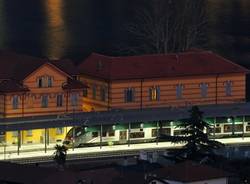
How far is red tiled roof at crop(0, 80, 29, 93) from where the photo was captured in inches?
1473

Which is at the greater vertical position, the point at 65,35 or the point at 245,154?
the point at 65,35

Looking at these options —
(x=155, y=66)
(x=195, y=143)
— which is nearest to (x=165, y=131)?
(x=155, y=66)

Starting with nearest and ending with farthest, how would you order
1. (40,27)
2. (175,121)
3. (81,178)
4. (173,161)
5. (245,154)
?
(81,178)
(173,161)
(245,154)
(175,121)
(40,27)

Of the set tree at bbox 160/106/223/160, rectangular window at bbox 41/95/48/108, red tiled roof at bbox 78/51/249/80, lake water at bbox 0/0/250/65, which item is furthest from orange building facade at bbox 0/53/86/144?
lake water at bbox 0/0/250/65

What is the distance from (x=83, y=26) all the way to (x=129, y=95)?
34.3m

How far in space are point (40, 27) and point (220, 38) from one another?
34.3ft

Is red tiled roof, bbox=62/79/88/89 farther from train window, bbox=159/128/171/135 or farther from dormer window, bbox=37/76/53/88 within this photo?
train window, bbox=159/128/171/135

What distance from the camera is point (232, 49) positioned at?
199 feet

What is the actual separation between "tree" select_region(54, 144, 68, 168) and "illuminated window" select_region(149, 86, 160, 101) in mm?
5193

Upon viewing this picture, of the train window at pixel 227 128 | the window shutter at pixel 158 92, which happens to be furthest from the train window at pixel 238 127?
the window shutter at pixel 158 92

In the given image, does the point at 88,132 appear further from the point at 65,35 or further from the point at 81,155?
the point at 65,35

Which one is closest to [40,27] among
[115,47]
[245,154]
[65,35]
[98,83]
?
[65,35]

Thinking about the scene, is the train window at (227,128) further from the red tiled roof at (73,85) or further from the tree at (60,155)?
the tree at (60,155)

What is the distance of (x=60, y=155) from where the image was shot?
33.5m
